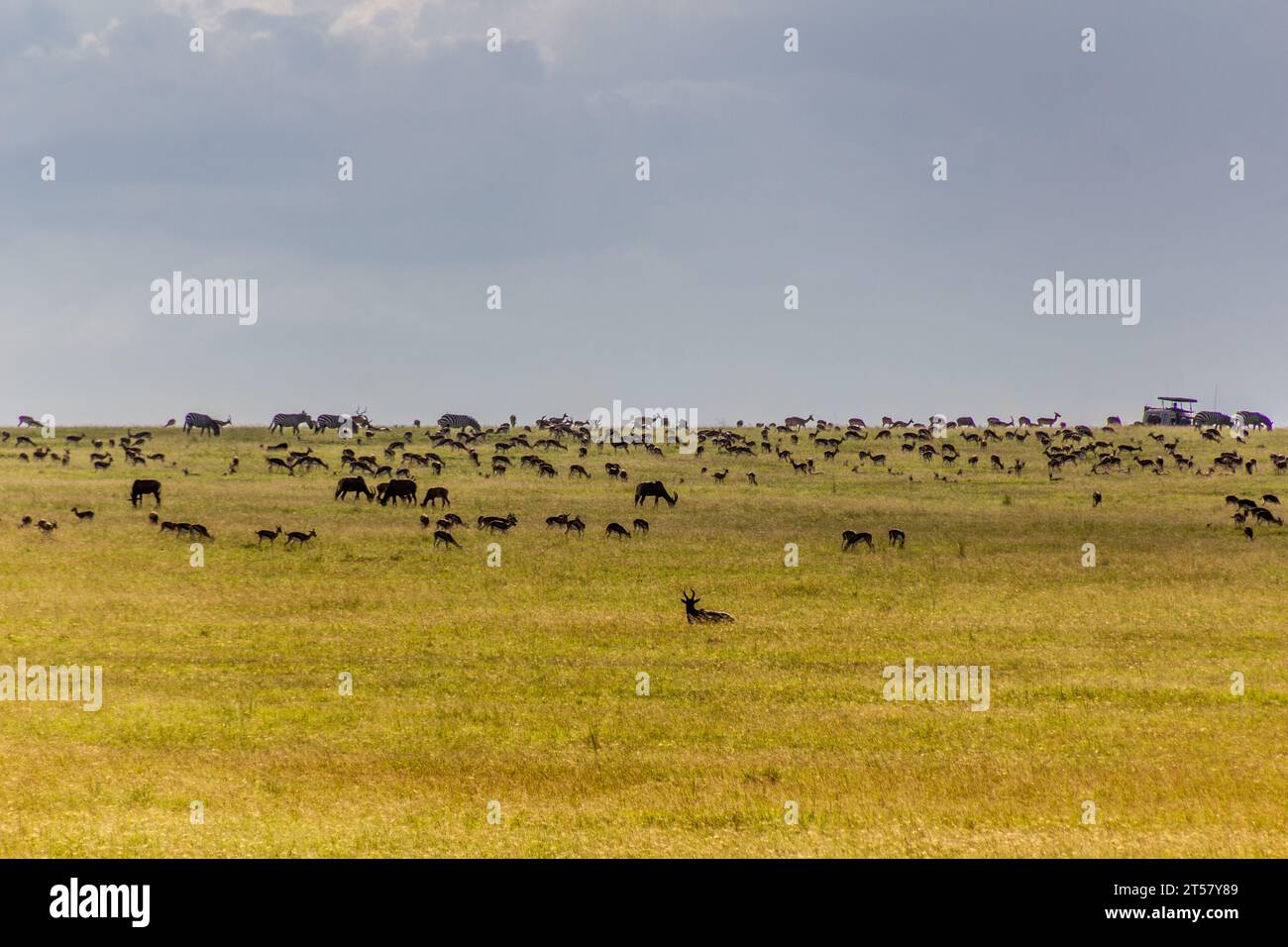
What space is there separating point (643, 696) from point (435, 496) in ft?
107

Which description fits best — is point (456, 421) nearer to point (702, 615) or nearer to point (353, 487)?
point (353, 487)

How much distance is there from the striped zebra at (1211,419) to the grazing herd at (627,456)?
11425mm

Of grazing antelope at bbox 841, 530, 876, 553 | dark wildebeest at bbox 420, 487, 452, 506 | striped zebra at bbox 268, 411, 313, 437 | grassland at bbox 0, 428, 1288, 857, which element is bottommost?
grassland at bbox 0, 428, 1288, 857

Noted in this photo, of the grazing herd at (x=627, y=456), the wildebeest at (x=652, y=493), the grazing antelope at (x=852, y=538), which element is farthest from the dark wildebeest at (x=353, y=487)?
the grazing antelope at (x=852, y=538)

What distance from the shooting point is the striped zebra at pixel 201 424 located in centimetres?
9231

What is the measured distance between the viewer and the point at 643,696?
23734 mm

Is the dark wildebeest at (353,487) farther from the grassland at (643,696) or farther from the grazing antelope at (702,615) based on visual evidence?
the grazing antelope at (702,615)

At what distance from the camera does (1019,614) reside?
106ft

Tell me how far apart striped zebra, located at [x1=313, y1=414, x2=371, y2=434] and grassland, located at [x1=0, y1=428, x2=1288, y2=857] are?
4301 centimetres

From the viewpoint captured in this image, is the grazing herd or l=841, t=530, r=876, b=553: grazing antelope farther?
the grazing herd

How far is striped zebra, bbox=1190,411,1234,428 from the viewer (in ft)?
344

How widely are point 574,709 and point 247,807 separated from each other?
707 centimetres

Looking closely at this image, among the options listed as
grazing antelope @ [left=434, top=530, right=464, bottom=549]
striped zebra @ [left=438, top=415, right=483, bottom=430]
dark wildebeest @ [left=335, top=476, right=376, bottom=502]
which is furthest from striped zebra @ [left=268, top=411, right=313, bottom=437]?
grazing antelope @ [left=434, top=530, right=464, bottom=549]

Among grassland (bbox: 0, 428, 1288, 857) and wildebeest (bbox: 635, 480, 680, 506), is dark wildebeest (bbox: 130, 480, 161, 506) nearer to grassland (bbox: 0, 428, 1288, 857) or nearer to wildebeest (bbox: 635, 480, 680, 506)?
grassland (bbox: 0, 428, 1288, 857)
